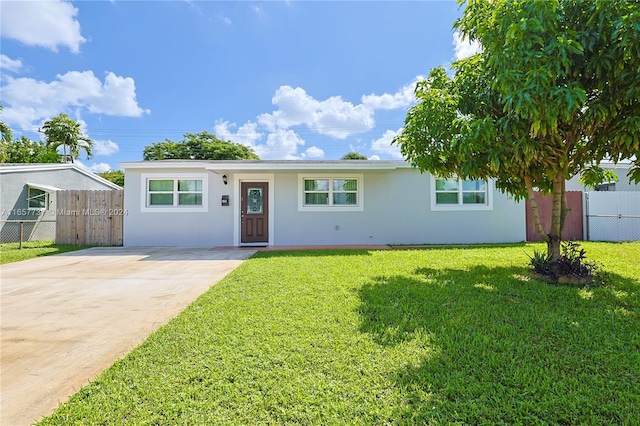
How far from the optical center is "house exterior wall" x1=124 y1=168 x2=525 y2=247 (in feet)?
33.1

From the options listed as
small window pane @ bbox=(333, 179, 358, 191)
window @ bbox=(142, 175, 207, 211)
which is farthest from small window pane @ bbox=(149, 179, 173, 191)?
small window pane @ bbox=(333, 179, 358, 191)

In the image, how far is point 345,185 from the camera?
1031cm

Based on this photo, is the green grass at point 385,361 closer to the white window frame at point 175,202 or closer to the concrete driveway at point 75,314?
the concrete driveway at point 75,314

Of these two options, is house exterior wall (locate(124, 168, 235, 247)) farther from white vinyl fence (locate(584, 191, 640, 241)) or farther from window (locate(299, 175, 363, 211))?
white vinyl fence (locate(584, 191, 640, 241))

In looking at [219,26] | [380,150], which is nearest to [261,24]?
[219,26]

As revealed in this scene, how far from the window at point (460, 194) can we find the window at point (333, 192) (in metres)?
2.88

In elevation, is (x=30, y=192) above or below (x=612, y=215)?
above

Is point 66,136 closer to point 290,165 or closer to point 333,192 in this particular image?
point 290,165

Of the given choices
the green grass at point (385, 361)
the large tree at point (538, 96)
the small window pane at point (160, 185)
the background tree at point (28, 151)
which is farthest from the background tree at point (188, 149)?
the green grass at point (385, 361)

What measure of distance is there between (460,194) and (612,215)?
5.43 meters

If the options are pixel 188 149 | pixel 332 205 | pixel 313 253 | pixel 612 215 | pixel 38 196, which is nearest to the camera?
pixel 313 253

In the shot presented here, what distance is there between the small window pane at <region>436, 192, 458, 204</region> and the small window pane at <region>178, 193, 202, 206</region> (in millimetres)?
8844

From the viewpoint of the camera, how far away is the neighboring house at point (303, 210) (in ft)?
33.1

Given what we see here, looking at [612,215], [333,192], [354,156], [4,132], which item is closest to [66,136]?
[4,132]
